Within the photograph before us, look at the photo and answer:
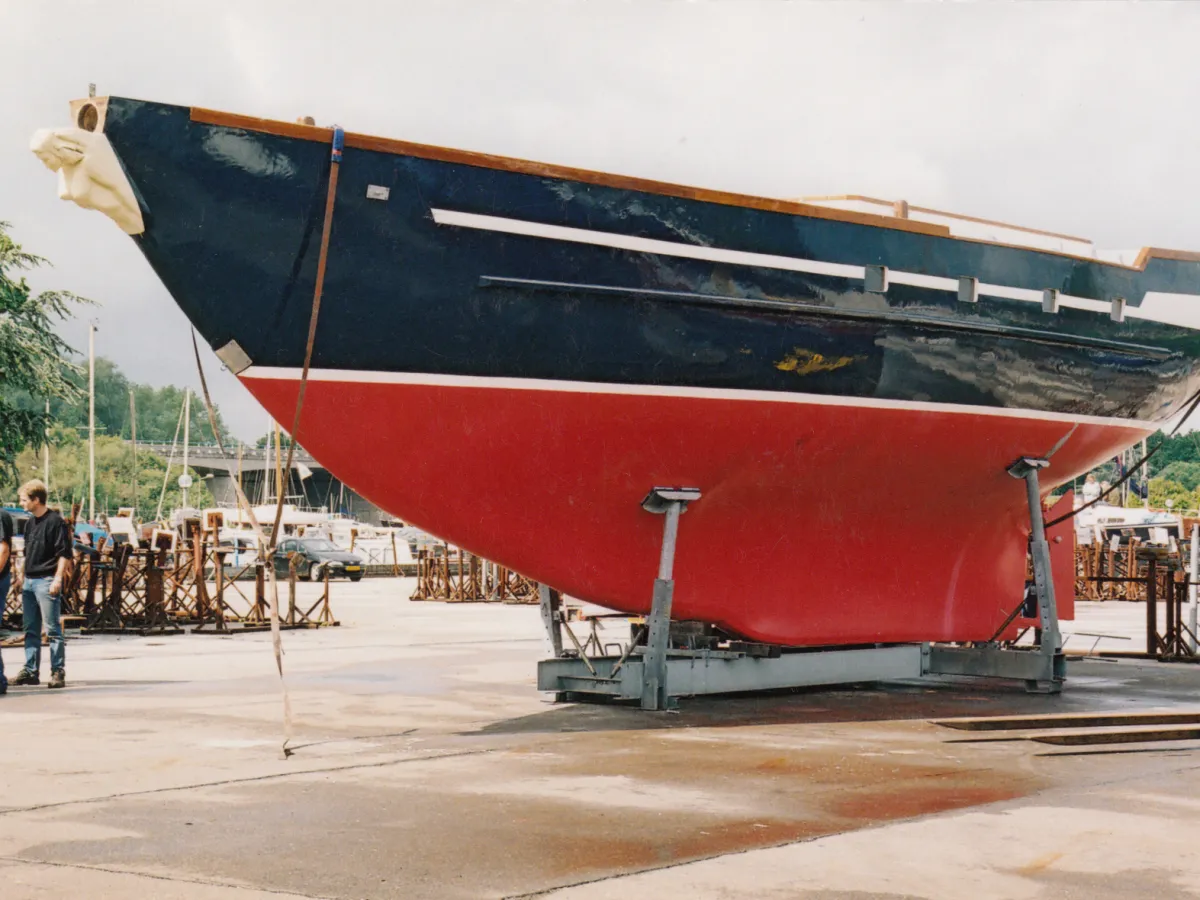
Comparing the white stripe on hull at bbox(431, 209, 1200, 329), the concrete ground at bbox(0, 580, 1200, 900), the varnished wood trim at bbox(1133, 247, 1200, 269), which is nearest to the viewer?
the concrete ground at bbox(0, 580, 1200, 900)

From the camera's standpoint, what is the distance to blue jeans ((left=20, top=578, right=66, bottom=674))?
10156mm

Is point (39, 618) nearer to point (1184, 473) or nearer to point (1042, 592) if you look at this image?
point (1042, 592)

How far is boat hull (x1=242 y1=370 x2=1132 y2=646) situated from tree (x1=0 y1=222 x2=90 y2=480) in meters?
15.2

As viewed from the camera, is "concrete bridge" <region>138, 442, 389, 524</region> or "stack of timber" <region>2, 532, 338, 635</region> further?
"concrete bridge" <region>138, 442, 389, 524</region>

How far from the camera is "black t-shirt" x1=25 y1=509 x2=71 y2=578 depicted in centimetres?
1022

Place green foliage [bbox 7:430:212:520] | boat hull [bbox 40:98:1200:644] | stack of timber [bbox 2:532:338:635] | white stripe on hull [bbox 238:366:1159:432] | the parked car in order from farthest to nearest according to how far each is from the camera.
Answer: green foliage [bbox 7:430:212:520] → the parked car → stack of timber [bbox 2:532:338:635] → white stripe on hull [bbox 238:366:1159:432] → boat hull [bbox 40:98:1200:644]

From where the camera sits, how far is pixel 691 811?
5.74 m

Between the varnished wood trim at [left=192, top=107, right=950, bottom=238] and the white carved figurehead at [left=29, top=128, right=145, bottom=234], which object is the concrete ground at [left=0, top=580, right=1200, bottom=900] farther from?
the varnished wood trim at [left=192, top=107, right=950, bottom=238]

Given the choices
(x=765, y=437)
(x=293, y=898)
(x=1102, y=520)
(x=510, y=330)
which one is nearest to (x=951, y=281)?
(x=765, y=437)

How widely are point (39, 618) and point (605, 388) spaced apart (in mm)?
4959

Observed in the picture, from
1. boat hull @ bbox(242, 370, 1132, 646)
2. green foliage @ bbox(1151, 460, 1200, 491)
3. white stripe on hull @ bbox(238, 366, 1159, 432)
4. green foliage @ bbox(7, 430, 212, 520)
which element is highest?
green foliage @ bbox(1151, 460, 1200, 491)

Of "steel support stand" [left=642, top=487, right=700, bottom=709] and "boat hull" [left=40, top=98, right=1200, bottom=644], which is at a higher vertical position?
"boat hull" [left=40, top=98, right=1200, bottom=644]

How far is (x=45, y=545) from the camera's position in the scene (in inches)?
403

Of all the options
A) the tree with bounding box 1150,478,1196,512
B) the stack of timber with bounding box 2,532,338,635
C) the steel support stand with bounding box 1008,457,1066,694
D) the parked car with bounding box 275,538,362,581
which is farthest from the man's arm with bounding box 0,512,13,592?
the tree with bounding box 1150,478,1196,512
